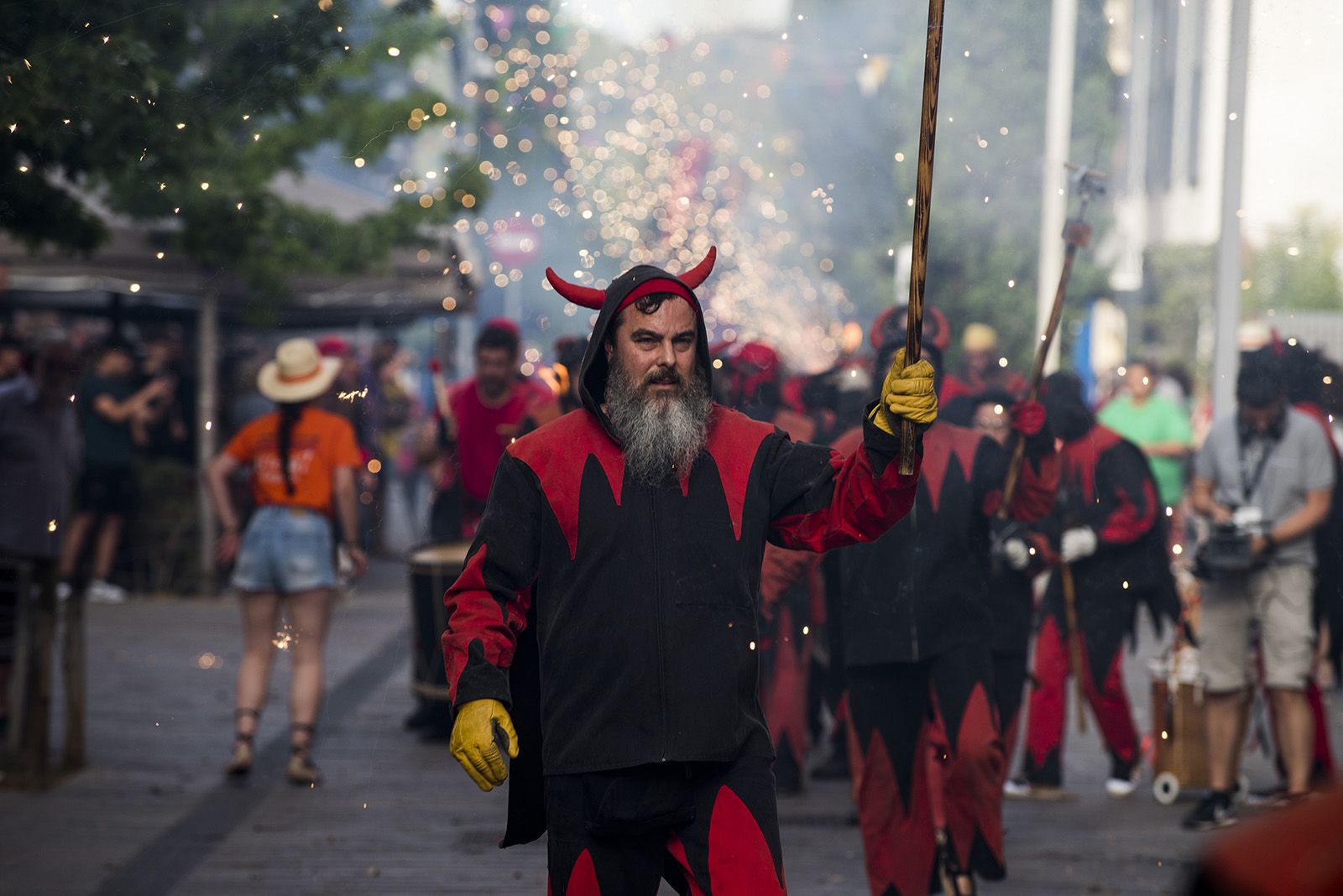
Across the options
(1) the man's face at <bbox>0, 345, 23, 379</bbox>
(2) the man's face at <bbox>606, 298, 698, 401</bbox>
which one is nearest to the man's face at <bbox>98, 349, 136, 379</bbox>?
(1) the man's face at <bbox>0, 345, 23, 379</bbox>

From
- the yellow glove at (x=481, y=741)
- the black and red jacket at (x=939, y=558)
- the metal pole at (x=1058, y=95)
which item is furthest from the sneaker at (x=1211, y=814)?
the yellow glove at (x=481, y=741)

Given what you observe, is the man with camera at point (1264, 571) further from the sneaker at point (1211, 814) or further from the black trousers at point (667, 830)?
the black trousers at point (667, 830)

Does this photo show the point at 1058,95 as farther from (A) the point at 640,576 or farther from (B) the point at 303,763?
(A) the point at 640,576

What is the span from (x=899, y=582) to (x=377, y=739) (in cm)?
385

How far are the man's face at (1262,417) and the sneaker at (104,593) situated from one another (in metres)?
9.04

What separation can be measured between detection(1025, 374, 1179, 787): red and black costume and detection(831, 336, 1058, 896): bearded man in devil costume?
128 cm

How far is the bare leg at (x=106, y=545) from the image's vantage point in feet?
41.1

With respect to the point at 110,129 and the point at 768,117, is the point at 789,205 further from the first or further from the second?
the point at 110,129

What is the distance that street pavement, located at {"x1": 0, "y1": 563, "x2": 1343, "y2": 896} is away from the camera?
5.70 metres

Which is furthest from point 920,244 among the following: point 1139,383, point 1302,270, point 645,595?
point 1302,270

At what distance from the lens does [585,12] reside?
5.72 meters

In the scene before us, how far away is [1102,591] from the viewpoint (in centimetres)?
697

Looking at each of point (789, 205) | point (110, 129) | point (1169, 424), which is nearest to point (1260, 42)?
point (110, 129)

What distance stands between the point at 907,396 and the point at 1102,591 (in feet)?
13.3
